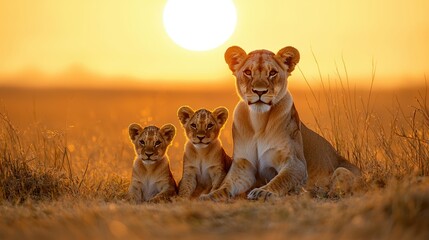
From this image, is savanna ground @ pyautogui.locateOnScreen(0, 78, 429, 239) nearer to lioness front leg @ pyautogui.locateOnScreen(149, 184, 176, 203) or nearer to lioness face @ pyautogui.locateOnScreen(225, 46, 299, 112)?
lioness front leg @ pyautogui.locateOnScreen(149, 184, 176, 203)

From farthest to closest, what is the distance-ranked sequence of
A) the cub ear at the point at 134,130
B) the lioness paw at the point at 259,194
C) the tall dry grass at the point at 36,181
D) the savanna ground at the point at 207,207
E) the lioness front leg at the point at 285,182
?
the cub ear at the point at 134,130 < the tall dry grass at the point at 36,181 < the lioness front leg at the point at 285,182 < the lioness paw at the point at 259,194 < the savanna ground at the point at 207,207

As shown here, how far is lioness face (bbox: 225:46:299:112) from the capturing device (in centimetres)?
797

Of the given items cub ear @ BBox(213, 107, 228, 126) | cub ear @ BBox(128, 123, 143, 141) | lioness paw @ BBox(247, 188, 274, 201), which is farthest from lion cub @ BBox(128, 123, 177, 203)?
lioness paw @ BBox(247, 188, 274, 201)

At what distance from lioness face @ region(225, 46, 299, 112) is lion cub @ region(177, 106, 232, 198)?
1.80 feet

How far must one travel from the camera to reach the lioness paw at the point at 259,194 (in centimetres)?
761

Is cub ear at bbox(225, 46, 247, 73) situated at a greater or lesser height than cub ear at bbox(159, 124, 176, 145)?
greater

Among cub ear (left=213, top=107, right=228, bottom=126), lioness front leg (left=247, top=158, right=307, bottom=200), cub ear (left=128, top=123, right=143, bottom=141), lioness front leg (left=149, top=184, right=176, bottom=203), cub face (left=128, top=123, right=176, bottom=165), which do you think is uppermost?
cub ear (left=213, top=107, right=228, bottom=126)

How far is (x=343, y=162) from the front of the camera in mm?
8859

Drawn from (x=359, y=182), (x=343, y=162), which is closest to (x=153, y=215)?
(x=359, y=182)

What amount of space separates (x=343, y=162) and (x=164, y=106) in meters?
16.3

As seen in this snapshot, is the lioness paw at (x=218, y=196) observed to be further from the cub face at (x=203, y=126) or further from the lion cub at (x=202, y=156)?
the cub face at (x=203, y=126)

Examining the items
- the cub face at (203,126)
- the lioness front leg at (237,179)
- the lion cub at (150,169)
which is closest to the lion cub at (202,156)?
the cub face at (203,126)

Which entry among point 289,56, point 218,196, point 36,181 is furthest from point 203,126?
point 36,181

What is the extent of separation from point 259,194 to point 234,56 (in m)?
1.51
